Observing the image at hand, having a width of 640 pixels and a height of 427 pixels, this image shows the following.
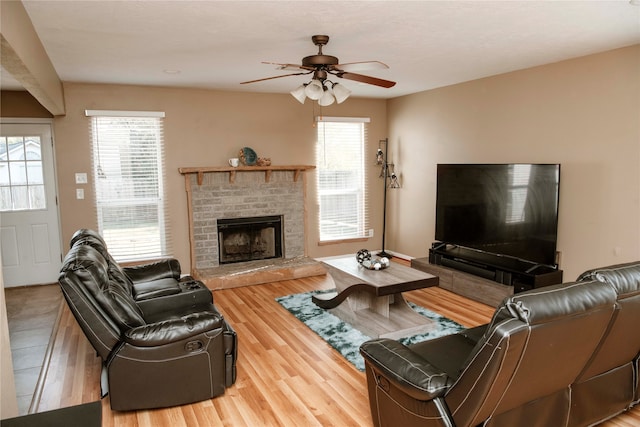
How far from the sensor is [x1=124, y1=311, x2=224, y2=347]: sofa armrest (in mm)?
2660

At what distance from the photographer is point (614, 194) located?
159 inches

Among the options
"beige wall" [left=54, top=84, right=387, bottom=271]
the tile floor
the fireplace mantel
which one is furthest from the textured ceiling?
the tile floor

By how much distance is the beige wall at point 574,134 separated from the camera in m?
3.95

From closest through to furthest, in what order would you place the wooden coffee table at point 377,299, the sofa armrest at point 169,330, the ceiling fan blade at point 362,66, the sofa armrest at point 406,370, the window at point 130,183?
the sofa armrest at point 406,370 < the sofa armrest at point 169,330 < the ceiling fan blade at point 362,66 < the wooden coffee table at point 377,299 < the window at point 130,183

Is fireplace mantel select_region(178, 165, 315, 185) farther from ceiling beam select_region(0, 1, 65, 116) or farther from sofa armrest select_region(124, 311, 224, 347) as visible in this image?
sofa armrest select_region(124, 311, 224, 347)

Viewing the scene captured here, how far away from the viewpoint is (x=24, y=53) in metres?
2.64

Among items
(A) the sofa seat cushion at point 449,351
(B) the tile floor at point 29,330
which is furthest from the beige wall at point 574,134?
(B) the tile floor at point 29,330

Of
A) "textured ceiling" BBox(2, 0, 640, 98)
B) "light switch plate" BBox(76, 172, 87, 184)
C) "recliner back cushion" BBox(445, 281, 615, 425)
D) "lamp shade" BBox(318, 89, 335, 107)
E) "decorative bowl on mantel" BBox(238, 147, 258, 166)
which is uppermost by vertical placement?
"textured ceiling" BBox(2, 0, 640, 98)

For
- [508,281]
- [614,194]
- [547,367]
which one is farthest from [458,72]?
[547,367]

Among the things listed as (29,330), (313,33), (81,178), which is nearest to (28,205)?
(81,178)

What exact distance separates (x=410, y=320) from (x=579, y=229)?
195cm

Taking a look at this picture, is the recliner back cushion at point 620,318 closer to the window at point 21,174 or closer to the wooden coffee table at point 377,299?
the wooden coffee table at point 377,299

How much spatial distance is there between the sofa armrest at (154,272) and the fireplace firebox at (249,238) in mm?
1725

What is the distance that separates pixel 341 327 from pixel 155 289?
5.55 feet
